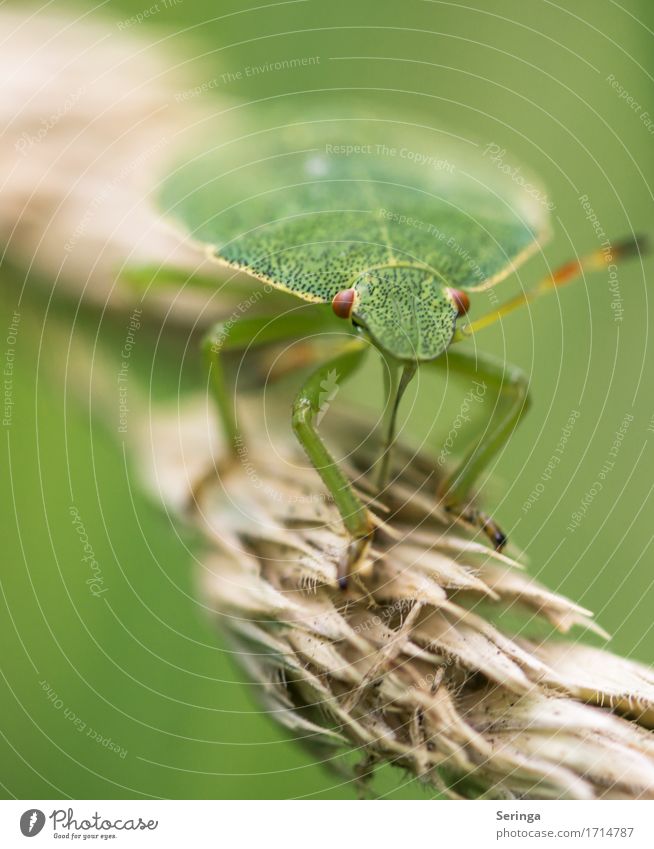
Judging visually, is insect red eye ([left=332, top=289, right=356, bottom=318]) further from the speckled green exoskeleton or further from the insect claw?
the insect claw

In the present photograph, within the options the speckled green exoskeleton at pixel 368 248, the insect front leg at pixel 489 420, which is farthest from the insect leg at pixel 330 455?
the insect front leg at pixel 489 420

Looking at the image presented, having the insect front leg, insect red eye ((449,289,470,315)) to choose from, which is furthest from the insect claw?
insect red eye ((449,289,470,315))

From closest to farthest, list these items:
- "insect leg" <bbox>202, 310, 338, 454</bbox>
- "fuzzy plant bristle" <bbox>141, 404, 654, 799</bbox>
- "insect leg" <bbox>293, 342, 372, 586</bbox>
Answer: "fuzzy plant bristle" <bbox>141, 404, 654, 799</bbox>, "insect leg" <bbox>293, 342, 372, 586</bbox>, "insect leg" <bbox>202, 310, 338, 454</bbox>

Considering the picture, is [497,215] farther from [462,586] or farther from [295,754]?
[295,754]

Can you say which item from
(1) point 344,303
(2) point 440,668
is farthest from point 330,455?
(2) point 440,668

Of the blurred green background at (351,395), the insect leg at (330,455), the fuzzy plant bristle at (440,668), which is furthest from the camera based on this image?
the blurred green background at (351,395)

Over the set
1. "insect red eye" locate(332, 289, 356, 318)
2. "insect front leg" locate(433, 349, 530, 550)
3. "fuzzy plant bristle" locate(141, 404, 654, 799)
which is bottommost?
"fuzzy plant bristle" locate(141, 404, 654, 799)

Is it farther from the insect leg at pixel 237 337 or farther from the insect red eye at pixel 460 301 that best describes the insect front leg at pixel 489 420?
the insect leg at pixel 237 337

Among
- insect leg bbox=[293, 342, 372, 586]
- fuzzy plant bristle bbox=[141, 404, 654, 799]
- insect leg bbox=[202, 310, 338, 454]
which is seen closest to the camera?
fuzzy plant bristle bbox=[141, 404, 654, 799]
